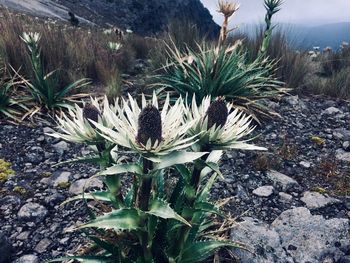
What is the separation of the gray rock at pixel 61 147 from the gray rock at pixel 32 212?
1.03 meters

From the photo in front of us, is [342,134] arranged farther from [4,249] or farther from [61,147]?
[4,249]

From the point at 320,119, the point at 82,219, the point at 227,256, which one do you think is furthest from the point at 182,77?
the point at 227,256

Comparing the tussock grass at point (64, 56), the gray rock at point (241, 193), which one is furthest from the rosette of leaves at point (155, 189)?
the tussock grass at point (64, 56)

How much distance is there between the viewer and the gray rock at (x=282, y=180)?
3781 millimetres

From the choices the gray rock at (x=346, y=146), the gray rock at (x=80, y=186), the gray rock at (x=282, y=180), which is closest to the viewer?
the gray rock at (x=80, y=186)

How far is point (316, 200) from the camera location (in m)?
3.62

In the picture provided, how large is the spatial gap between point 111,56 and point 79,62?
0.84 metres

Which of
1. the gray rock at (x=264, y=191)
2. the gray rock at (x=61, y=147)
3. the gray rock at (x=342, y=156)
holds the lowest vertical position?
the gray rock at (x=342, y=156)

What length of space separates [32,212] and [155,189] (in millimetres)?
1305

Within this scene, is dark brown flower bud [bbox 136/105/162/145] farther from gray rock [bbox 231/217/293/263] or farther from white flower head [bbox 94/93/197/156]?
gray rock [bbox 231/217/293/263]

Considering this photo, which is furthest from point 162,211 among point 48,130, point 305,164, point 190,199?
point 48,130

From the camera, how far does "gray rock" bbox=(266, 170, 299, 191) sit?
3781 millimetres

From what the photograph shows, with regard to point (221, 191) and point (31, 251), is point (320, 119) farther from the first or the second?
point (31, 251)

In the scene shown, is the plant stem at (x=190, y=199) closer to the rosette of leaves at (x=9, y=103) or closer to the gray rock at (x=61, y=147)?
the gray rock at (x=61, y=147)
